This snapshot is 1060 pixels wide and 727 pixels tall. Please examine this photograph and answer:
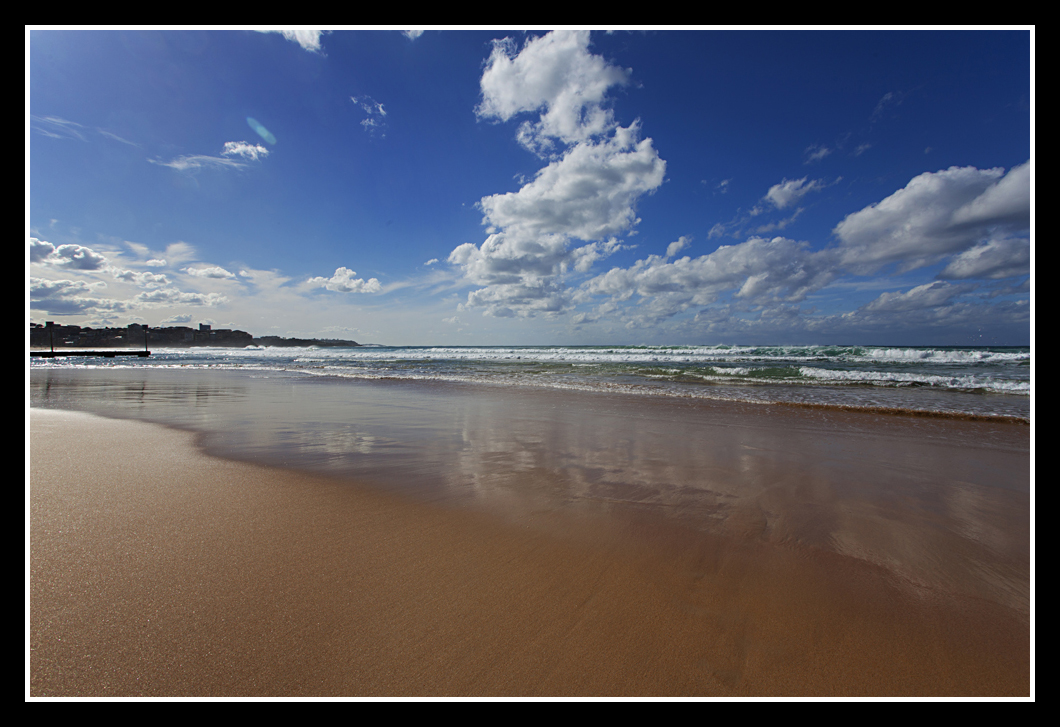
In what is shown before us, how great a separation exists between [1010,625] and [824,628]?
93 centimetres

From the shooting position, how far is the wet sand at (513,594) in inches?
59.5

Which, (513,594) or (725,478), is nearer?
(513,594)

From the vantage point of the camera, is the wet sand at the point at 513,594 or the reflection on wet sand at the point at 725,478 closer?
the wet sand at the point at 513,594

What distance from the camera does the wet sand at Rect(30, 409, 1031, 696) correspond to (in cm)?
151

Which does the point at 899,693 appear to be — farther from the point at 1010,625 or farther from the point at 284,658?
the point at 284,658

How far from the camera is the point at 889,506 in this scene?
326 centimetres

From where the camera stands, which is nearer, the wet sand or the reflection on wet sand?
the wet sand

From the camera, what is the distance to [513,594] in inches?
77.4
